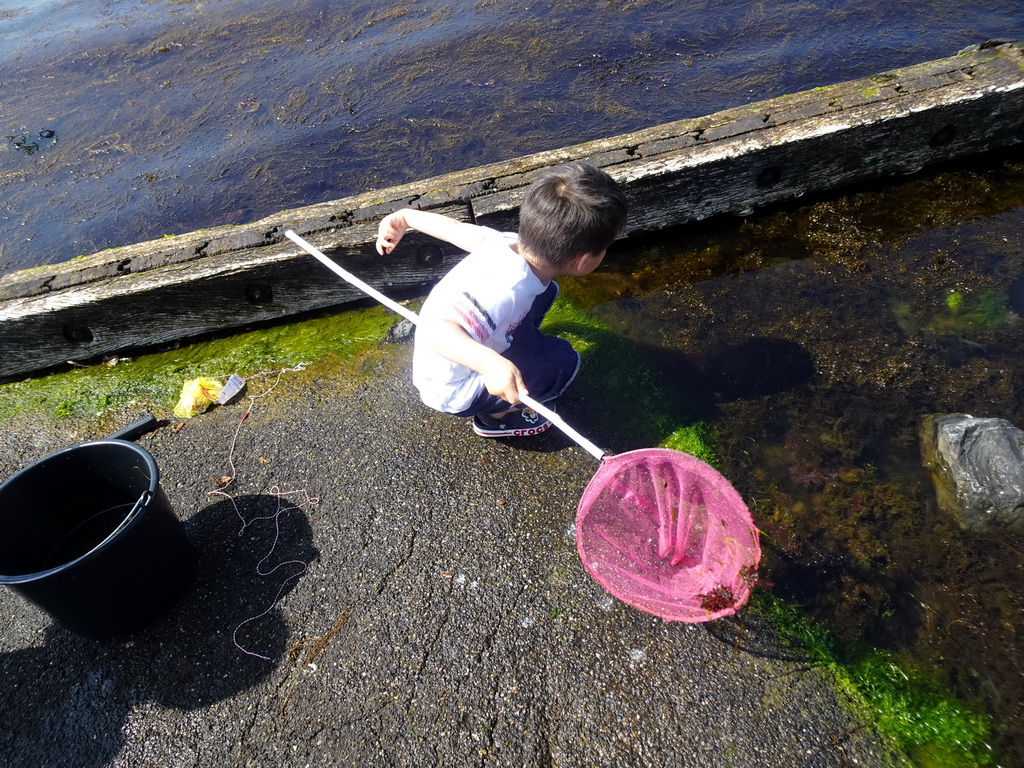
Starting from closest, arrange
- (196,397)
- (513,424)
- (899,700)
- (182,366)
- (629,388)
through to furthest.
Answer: (899,700) → (513,424) → (629,388) → (196,397) → (182,366)

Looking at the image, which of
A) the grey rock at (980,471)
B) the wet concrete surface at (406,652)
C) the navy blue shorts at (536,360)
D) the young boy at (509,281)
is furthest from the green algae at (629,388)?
the grey rock at (980,471)

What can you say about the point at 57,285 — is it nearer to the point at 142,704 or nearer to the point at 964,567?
the point at 142,704

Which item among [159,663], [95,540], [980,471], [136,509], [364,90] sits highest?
[364,90]

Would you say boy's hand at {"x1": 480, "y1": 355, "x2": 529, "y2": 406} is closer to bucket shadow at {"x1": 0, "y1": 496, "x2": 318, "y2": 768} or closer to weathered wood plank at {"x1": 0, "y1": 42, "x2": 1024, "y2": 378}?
bucket shadow at {"x1": 0, "y1": 496, "x2": 318, "y2": 768}

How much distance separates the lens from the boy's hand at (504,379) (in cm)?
235

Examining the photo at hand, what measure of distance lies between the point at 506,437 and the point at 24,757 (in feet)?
7.71

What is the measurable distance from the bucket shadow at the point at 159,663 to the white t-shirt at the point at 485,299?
1100 mm

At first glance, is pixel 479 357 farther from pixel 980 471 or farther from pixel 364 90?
pixel 364 90

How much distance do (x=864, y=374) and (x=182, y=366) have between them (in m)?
4.14

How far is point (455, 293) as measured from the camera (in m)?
2.56

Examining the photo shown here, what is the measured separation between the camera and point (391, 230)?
10.9 ft

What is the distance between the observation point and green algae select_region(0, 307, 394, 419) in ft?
12.4

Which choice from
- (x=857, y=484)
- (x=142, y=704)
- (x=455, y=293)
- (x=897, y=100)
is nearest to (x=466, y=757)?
(x=142, y=704)

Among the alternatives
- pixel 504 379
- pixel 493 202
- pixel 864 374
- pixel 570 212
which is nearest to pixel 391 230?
pixel 493 202
